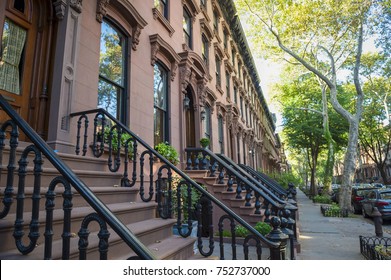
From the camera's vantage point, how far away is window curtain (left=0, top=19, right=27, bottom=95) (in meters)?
4.43

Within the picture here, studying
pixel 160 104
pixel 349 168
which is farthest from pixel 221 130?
pixel 349 168

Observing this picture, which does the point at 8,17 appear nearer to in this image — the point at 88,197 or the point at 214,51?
the point at 88,197

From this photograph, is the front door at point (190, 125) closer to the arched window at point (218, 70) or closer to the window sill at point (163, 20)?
the window sill at point (163, 20)

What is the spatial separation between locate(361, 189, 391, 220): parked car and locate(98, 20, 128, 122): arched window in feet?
35.7

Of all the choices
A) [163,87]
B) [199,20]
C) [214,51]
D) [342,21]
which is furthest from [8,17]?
[342,21]

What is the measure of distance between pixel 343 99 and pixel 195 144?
893 inches

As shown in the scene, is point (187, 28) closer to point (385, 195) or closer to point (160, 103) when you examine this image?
point (160, 103)

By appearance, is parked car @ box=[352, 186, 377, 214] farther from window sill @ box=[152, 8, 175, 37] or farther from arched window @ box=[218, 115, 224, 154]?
window sill @ box=[152, 8, 175, 37]

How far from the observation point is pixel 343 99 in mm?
27422

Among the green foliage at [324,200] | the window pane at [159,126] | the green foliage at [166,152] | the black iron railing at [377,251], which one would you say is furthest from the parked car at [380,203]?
the window pane at [159,126]

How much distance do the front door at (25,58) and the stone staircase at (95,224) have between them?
129cm

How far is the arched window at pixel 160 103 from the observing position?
316 inches

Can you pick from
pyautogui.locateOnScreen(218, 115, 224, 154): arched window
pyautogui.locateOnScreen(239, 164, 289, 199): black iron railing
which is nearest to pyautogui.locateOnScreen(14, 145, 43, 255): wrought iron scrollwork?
pyautogui.locateOnScreen(239, 164, 289, 199): black iron railing

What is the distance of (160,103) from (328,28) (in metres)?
12.4
